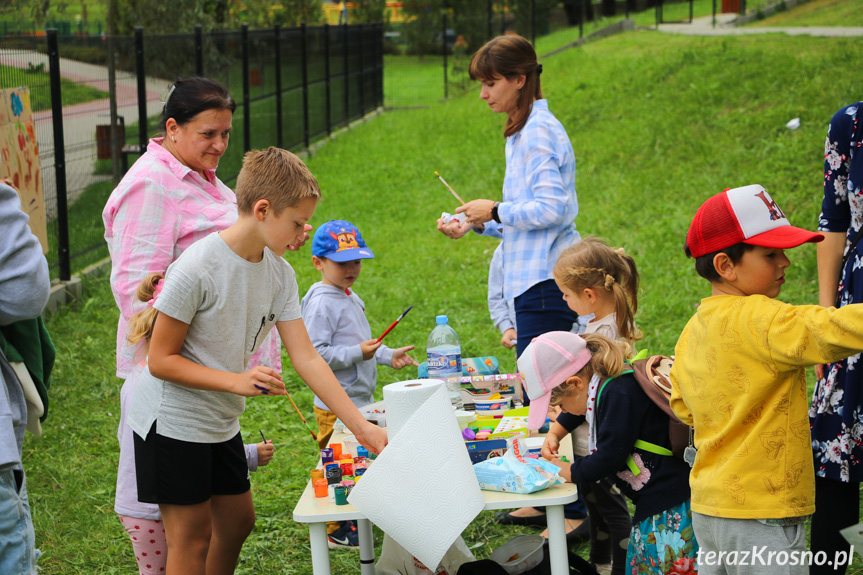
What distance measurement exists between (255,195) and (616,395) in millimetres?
1240

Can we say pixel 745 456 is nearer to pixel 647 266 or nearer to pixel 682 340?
pixel 682 340

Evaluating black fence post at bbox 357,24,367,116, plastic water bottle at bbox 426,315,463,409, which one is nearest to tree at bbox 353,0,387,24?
black fence post at bbox 357,24,367,116

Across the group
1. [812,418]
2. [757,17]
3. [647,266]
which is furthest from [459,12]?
[812,418]

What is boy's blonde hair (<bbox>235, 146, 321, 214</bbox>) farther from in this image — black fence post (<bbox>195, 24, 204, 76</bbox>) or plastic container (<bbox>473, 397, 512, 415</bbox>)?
black fence post (<bbox>195, 24, 204, 76</bbox>)

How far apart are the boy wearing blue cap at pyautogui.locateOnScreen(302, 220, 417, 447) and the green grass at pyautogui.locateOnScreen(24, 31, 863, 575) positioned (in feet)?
2.46

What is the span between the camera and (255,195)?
2.52 m

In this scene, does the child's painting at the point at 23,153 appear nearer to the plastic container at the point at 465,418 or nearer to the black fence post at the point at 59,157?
the black fence post at the point at 59,157

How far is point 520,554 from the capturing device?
3211mm

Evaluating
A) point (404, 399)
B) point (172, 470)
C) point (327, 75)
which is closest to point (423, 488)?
point (404, 399)

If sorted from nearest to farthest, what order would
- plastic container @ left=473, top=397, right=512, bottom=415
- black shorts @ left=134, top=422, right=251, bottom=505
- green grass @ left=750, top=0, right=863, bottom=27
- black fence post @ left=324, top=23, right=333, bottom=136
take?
black shorts @ left=134, top=422, right=251, bottom=505
plastic container @ left=473, top=397, right=512, bottom=415
black fence post @ left=324, top=23, right=333, bottom=136
green grass @ left=750, top=0, right=863, bottom=27

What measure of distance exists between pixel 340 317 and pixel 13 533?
2009 mm

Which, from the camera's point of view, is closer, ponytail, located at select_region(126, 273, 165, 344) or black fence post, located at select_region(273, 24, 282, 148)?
ponytail, located at select_region(126, 273, 165, 344)

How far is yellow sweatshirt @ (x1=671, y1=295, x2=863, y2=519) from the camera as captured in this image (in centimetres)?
219

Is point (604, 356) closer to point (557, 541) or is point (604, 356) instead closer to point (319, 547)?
point (557, 541)
